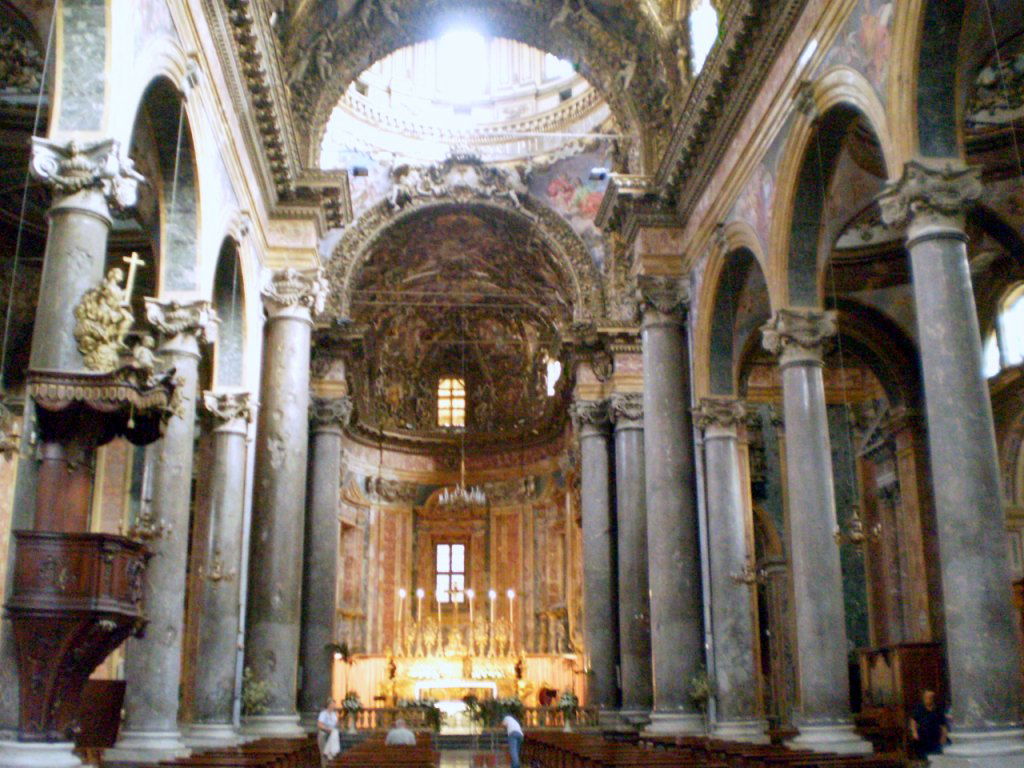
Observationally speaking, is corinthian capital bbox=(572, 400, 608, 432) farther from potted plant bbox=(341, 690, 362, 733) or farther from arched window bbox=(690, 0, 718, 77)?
arched window bbox=(690, 0, 718, 77)

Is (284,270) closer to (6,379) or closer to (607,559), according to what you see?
(6,379)

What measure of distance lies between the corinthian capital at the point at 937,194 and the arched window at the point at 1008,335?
9922 millimetres

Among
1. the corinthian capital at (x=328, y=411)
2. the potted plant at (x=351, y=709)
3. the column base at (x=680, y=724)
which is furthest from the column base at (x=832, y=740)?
the corinthian capital at (x=328, y=411)

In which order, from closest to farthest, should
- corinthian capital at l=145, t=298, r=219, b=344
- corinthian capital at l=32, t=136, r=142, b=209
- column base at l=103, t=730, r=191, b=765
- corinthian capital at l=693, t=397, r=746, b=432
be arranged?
1. corinthian capital at l=32, t=136, r=142, b=209
2. column base at l=103, t=730, r=191, b=765
3. corinthian capital at l=145, t=298, r=219, b=344
4. corinthian capital at l=693, t=397, r=746, b=432

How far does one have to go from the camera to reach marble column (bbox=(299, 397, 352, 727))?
2359 centimetres

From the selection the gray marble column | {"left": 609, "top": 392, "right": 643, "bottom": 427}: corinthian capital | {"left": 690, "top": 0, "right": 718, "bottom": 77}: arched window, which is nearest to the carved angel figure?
{"left": 690, "top": 0, "right": 718, "bottom": 77}: arched window

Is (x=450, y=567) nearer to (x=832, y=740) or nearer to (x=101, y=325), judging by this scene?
(x=832, y=740)

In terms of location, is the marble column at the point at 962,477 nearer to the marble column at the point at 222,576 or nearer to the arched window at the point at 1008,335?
the marble column at the point at 222,576

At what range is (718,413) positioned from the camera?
17.4 m

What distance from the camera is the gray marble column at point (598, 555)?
2466 centimetres

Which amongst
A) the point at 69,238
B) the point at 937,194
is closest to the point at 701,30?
the point at 937,194

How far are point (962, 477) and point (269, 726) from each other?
36.6 ft

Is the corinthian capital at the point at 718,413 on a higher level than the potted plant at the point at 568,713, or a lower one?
higher

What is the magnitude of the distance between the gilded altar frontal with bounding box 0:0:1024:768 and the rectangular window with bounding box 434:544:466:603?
1145 millimetres
